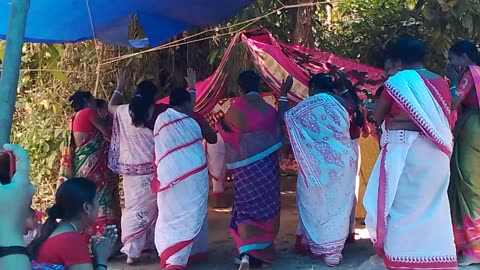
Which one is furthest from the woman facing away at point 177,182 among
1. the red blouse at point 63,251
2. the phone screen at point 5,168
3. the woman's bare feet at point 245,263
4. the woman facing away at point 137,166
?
the phone screen at point 5,168

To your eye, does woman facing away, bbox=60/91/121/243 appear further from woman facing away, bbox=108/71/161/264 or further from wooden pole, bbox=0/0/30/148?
wooden pole, bbox=0/0/30/148

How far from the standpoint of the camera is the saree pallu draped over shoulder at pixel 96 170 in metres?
5.71

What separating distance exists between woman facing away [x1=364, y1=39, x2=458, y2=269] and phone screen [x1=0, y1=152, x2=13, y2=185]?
2.43 meters

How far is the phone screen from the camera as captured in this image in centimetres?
255

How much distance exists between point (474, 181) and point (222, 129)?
195 centimetres

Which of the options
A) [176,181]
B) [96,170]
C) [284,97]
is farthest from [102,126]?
[284,97]

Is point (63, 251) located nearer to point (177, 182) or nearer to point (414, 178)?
point (414, 178)

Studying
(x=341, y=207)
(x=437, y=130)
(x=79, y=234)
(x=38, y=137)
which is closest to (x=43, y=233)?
(x=79, y=234)

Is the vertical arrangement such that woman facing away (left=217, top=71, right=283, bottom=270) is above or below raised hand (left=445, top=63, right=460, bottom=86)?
below

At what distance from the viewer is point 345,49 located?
8.38 m

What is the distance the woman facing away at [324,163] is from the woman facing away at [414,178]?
0.96 m

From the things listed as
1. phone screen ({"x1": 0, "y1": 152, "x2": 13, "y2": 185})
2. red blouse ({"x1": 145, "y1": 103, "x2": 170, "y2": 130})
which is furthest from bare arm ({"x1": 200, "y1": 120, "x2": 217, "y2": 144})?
phone screen ({"x1": 0, "y1": 152, "x2": 13, "y2": 185})

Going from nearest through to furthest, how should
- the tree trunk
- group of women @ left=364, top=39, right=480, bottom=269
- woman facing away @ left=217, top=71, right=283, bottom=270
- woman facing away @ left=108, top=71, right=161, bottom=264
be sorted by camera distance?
group of women @ left=364, top=39, right=480, bottom=269, woman facing away @ left=217, top=71, right=283, bottom=270, woman facing away @ left=108, top=71, right=161, bottom=264, the tree trunk

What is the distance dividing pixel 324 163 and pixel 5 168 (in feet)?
10.1
